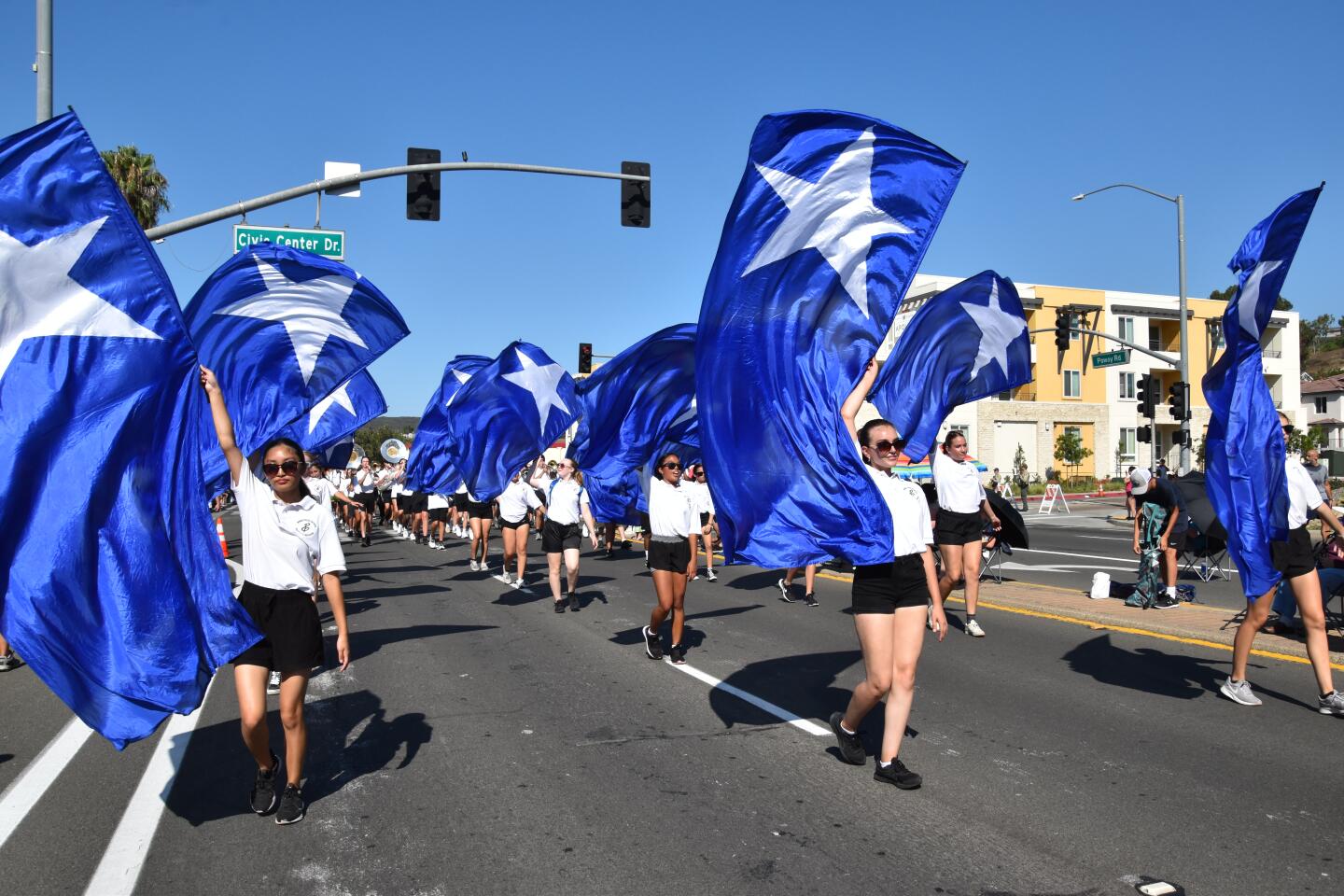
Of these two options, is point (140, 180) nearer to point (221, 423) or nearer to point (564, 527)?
point (564, 527)

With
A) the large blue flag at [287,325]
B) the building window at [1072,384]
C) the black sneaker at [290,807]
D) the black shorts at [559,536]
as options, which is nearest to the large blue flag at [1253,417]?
the black sneaker at [290,807]

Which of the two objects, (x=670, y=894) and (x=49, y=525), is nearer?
(x=670, y=894)

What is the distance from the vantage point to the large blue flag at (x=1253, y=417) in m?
6.80

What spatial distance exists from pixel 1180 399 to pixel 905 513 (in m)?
23.4

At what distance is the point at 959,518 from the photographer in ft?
32.9

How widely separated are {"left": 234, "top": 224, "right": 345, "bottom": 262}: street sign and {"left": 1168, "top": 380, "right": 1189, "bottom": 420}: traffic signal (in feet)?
63.6

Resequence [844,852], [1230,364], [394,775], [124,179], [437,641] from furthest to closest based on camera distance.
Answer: [124,179] → [437,641] → [1230,364] → [394,775] → [844,852]

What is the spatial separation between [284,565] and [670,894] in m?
2.30

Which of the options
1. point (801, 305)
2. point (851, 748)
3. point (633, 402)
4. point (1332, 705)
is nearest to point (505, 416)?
point (633, 402)

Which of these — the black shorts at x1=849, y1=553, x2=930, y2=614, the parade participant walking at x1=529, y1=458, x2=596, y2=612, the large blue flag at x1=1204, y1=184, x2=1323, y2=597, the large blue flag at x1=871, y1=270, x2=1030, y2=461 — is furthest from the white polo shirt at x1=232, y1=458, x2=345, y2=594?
the parade participant walking at x1=529, y1=458, x2=596, y2=612

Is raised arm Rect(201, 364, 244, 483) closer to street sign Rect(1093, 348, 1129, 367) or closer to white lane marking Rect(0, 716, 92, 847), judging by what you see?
white lane marking Rect(0, 716, 92, 847)

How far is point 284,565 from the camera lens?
16.5ft

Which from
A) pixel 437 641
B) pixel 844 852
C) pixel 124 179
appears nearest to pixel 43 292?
pixel 844 852

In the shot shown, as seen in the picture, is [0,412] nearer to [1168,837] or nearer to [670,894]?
[670,894]
